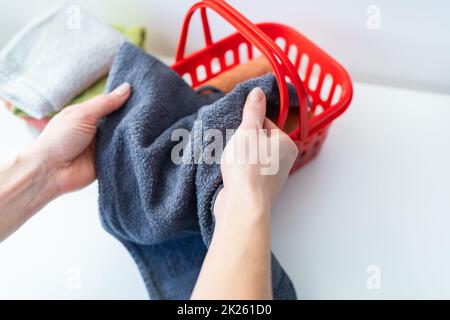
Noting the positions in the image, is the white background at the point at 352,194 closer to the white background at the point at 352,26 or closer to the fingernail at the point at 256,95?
the white background at the point at 352,26

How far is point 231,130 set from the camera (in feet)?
1.60

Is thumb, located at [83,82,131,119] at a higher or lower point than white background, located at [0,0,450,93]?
lower

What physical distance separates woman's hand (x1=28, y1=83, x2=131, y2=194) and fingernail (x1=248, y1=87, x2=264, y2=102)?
22 cm

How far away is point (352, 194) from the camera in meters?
0.70

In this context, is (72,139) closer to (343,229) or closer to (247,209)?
(247,209)

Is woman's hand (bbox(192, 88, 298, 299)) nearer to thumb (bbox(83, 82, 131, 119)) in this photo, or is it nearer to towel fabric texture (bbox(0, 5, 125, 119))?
thumb (bbox(83, 82, 131, 119))

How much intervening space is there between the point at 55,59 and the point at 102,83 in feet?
0.31

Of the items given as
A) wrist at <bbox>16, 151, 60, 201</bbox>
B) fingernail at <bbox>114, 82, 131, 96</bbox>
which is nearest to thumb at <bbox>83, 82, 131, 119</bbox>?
fingernail at <bbox>114, 82, 131, 96</bbox>

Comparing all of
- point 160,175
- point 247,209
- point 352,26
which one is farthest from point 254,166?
point 352,26

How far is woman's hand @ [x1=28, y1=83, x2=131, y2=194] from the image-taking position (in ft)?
1.88

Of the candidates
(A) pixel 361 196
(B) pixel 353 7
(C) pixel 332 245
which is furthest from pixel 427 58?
(C) pixel 332 245

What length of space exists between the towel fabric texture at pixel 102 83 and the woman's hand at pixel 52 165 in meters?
0.15
